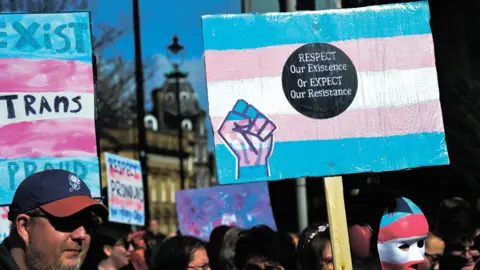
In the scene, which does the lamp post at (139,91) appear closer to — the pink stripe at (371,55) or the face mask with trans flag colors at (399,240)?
the pink stripe at (371,55)

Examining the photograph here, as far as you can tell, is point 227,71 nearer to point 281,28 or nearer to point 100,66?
point 281,28

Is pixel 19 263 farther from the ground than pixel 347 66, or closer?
closer

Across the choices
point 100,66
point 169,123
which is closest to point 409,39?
point 100,66

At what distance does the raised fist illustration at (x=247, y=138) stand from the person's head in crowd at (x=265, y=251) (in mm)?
995

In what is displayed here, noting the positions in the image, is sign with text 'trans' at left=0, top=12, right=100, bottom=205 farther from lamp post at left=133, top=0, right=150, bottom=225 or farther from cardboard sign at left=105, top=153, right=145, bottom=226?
lamp post at left=133, top=0, right=150, bottom=225

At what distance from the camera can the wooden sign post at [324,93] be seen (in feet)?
18.3

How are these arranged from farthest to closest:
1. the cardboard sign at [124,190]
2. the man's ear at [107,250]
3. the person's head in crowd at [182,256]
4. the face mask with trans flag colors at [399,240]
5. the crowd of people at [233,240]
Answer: the cardboard sign at [124,190] → the man's ear at [107,250] → the person's head in crowd at [182,256] → the face mask with trans flag colors at [399,240] → the crowd of people at [233,240]

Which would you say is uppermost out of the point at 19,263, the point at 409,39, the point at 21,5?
the point at 21,5

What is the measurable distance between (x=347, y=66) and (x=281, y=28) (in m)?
0.41

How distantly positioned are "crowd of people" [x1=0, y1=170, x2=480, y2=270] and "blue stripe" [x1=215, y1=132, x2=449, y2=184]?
196 mm

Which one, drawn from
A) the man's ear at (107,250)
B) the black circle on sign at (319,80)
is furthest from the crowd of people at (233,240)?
the black circle on sign at (319,80)

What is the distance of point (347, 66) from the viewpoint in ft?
18.9

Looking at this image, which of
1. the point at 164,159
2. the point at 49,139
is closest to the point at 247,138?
the point at 49,139

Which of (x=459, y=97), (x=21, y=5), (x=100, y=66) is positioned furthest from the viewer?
(x=100, y=66)
